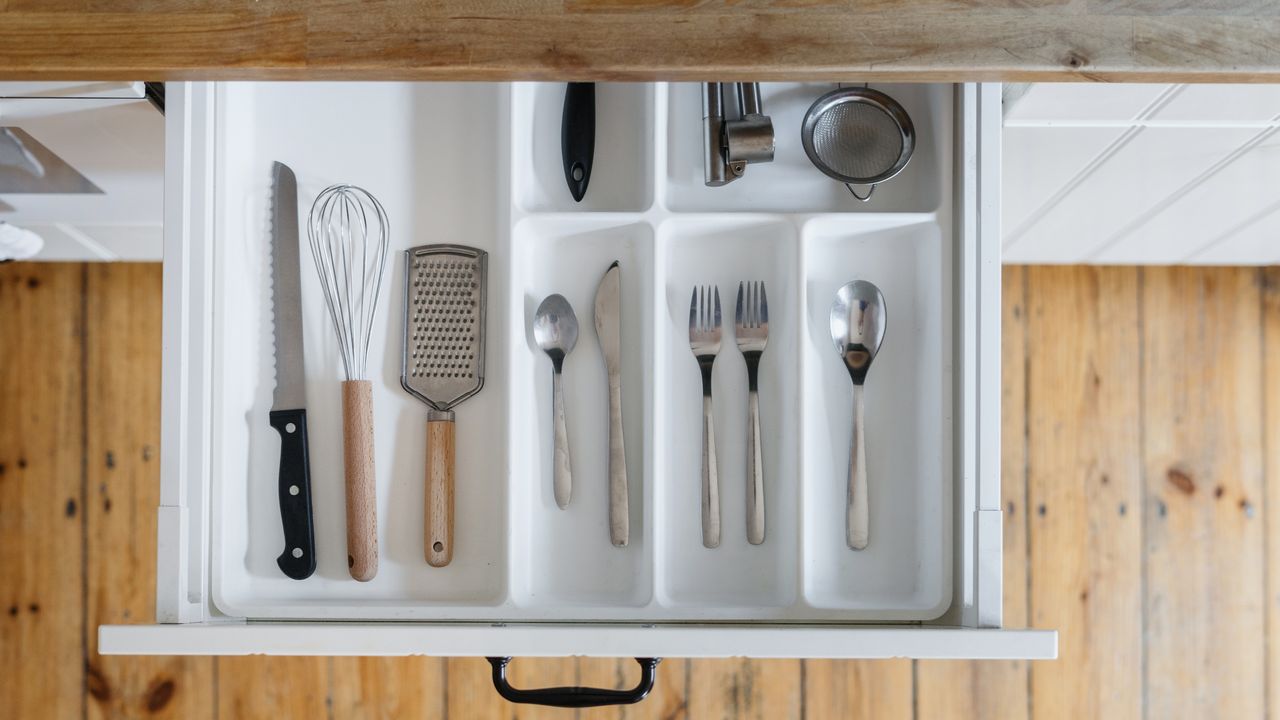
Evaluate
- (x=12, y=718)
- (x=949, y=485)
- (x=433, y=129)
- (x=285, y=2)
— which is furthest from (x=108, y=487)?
(x=949, y=485)

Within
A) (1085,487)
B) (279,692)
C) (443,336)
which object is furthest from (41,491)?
(1085,487)

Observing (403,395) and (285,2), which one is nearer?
(285,2)

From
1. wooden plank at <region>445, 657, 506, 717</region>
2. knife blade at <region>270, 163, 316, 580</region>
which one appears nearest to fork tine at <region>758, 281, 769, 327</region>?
knife blade at <region>270, 163, 316, 580</region>

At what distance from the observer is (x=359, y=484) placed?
90 centimetres

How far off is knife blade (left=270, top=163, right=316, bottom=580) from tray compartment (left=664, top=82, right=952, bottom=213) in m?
0.40

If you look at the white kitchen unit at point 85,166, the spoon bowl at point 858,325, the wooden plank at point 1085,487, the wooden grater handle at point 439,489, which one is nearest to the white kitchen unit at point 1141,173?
the wooden plank at point 1085,487

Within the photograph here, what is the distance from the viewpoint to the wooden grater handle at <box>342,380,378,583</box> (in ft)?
2.96

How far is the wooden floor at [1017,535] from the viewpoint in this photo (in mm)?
1516

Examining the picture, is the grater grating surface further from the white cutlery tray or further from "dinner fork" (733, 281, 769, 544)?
"dinner fork" (733, 281, 769, 544)

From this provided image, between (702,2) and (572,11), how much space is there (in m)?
0.11

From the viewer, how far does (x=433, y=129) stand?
3.18 ft

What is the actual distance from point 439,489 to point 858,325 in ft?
1.51

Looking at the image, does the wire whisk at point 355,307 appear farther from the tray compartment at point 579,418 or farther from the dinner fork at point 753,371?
the dinner fork at point 753,371

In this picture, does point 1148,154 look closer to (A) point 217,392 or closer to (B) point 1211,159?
(B) point 1211,159
